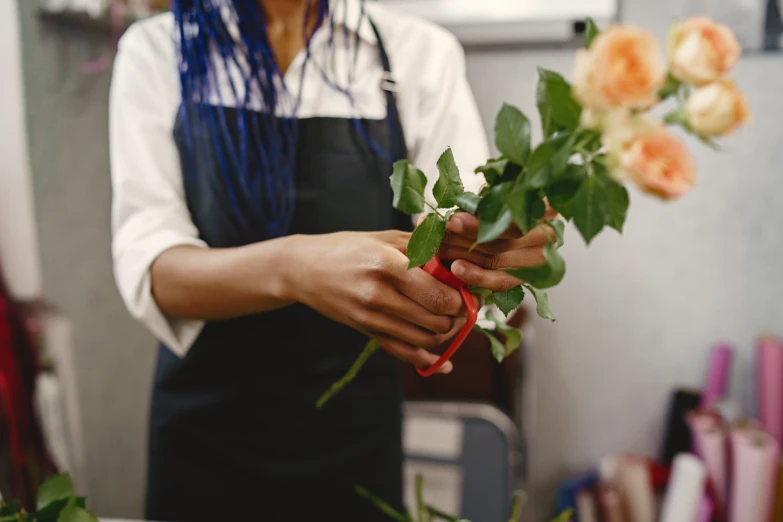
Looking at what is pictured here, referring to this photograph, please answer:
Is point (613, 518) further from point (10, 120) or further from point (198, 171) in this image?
point (10, 120)

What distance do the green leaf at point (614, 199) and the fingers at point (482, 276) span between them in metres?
0.11

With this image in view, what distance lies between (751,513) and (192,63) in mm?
1325

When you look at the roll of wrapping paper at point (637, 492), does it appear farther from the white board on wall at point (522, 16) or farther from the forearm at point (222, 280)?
the forearm at point (222, 280)

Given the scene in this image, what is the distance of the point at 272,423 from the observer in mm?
735

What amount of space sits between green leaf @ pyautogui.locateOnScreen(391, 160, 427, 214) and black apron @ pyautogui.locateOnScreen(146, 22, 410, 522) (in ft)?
1.02

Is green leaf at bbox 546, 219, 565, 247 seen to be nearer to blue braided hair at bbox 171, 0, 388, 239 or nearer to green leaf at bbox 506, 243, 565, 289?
green leaf at bbox 506, 243, 565, 289

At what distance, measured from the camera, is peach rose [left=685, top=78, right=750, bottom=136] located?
21cm

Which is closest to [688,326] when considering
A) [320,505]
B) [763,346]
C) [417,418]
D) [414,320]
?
[763,346]

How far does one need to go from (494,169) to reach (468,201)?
3 centimetres

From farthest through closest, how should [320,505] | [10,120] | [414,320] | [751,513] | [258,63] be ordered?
1. [751,513]
2. [10,120]
3. [320,505]
4. [258,63]
5. [414,320]

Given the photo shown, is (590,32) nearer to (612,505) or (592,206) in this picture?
(592,206)

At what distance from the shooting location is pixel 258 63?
0.62 metres

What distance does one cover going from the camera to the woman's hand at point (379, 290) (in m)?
0.40

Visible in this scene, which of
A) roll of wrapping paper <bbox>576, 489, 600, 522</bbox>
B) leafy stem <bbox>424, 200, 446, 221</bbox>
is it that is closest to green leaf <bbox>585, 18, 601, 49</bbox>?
leafy stem <bbox>424, 200, 446, 221</bbox>
